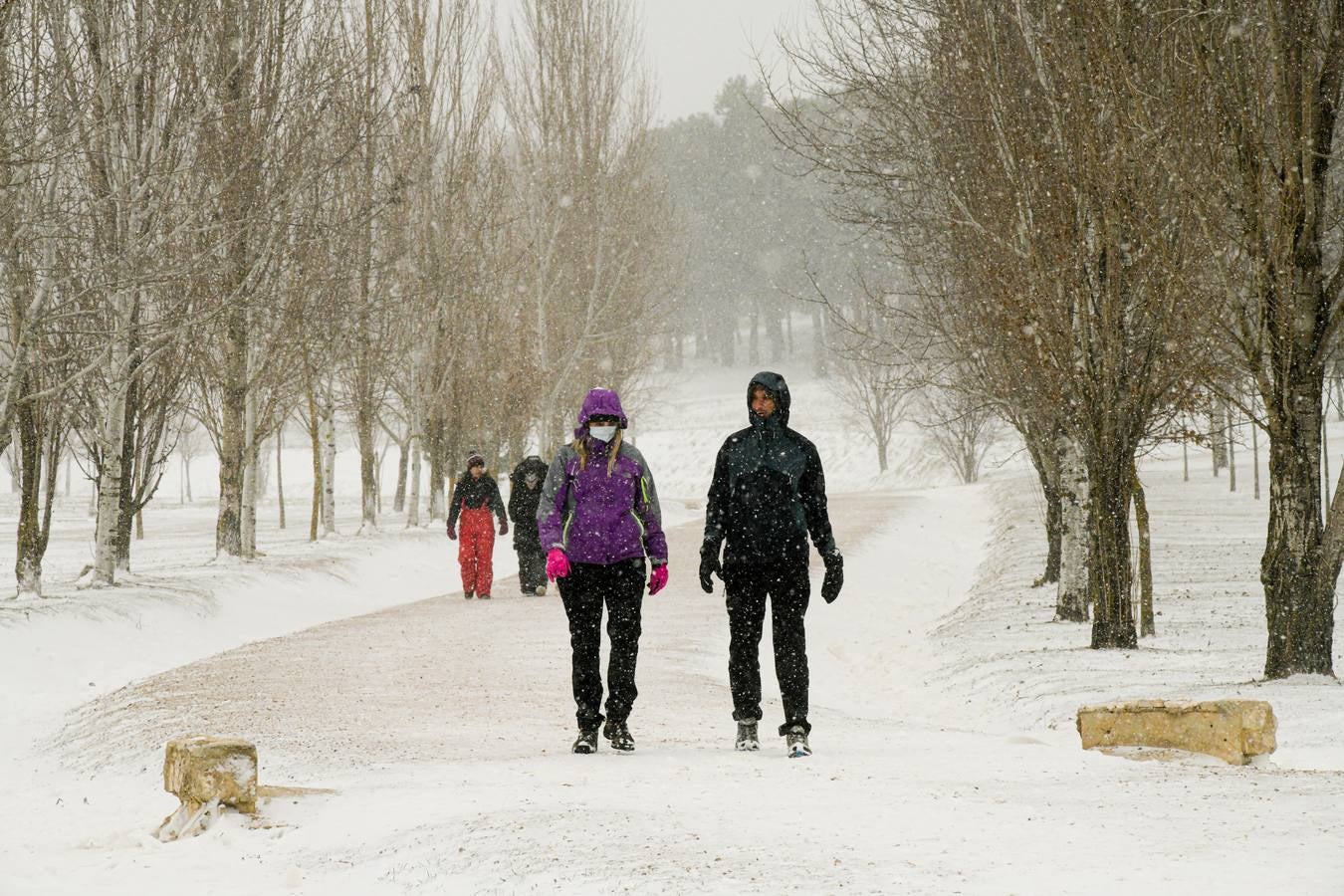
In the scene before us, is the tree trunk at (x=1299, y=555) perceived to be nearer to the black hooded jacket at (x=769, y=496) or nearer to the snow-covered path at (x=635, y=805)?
the snow-covered path at (x=635, y=805)

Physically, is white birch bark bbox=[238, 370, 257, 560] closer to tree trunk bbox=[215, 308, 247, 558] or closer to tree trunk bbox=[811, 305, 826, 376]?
tree trunk bbox=[215, 308, 247, 558]

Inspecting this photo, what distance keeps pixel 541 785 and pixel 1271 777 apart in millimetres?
3479

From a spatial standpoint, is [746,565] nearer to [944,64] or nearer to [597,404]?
[597,404]

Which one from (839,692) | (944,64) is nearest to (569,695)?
(839,692)

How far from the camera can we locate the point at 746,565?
23.3 ft

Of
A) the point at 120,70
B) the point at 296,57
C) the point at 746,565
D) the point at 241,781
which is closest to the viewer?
the point at 241,781

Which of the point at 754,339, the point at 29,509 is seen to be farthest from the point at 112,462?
the point at 754,339

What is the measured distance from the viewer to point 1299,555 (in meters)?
9.49

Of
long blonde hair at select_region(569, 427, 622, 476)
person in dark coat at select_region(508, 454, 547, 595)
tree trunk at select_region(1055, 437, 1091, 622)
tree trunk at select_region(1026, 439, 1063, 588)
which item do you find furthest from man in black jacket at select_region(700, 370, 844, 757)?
tree trunk at select_region(1026, 439, 1063, 588)

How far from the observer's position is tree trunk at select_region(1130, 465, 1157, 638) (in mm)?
12242

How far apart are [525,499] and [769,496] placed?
1014cm

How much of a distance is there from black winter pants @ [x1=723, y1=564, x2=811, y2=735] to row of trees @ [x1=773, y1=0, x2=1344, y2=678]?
399 centimetres

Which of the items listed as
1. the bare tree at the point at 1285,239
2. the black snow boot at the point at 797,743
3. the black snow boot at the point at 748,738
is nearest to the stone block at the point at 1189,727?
the black snow boot at the point at 797,743

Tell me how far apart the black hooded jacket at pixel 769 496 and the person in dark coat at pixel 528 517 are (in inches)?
362
